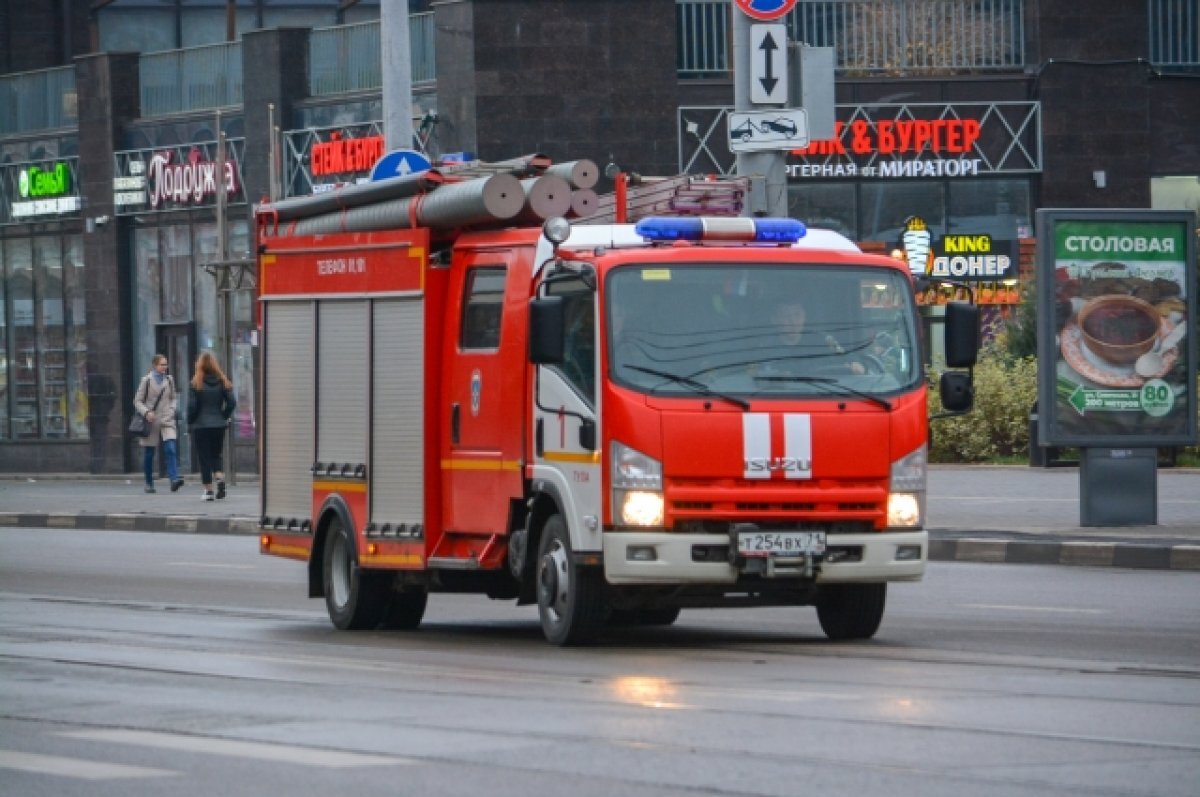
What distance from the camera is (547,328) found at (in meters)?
13.2

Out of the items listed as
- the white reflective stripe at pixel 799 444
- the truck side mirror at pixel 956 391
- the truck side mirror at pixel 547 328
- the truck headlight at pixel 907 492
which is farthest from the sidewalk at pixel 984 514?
the truck side mirror at pixel 547 328

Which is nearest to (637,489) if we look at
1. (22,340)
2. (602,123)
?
(602,123)

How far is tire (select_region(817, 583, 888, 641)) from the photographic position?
1390 cm

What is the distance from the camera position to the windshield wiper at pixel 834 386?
13.2m

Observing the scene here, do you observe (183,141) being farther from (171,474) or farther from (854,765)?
(854,765)

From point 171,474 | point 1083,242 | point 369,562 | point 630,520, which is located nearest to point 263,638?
point 369,562

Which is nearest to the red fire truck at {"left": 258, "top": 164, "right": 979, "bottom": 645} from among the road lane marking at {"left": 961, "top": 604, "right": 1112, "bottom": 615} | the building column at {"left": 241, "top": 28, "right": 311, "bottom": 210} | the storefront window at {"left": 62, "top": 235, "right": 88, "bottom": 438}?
the road lane marking at {"left": 961, "top": 604, "right": 1112, "bottom": 615}

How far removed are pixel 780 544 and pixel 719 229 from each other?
185 cm

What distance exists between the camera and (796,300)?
13461 mm

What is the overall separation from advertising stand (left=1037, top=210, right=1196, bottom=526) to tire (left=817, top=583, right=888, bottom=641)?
8.08 metres

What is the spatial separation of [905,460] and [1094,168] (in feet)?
88.3

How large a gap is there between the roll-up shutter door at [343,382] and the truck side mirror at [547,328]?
2.43 meters

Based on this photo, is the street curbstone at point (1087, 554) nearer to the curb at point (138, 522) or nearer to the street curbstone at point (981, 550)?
the street curbstone at point (981, 550)

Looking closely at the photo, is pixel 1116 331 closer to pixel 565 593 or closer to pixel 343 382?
pixel 343 382
